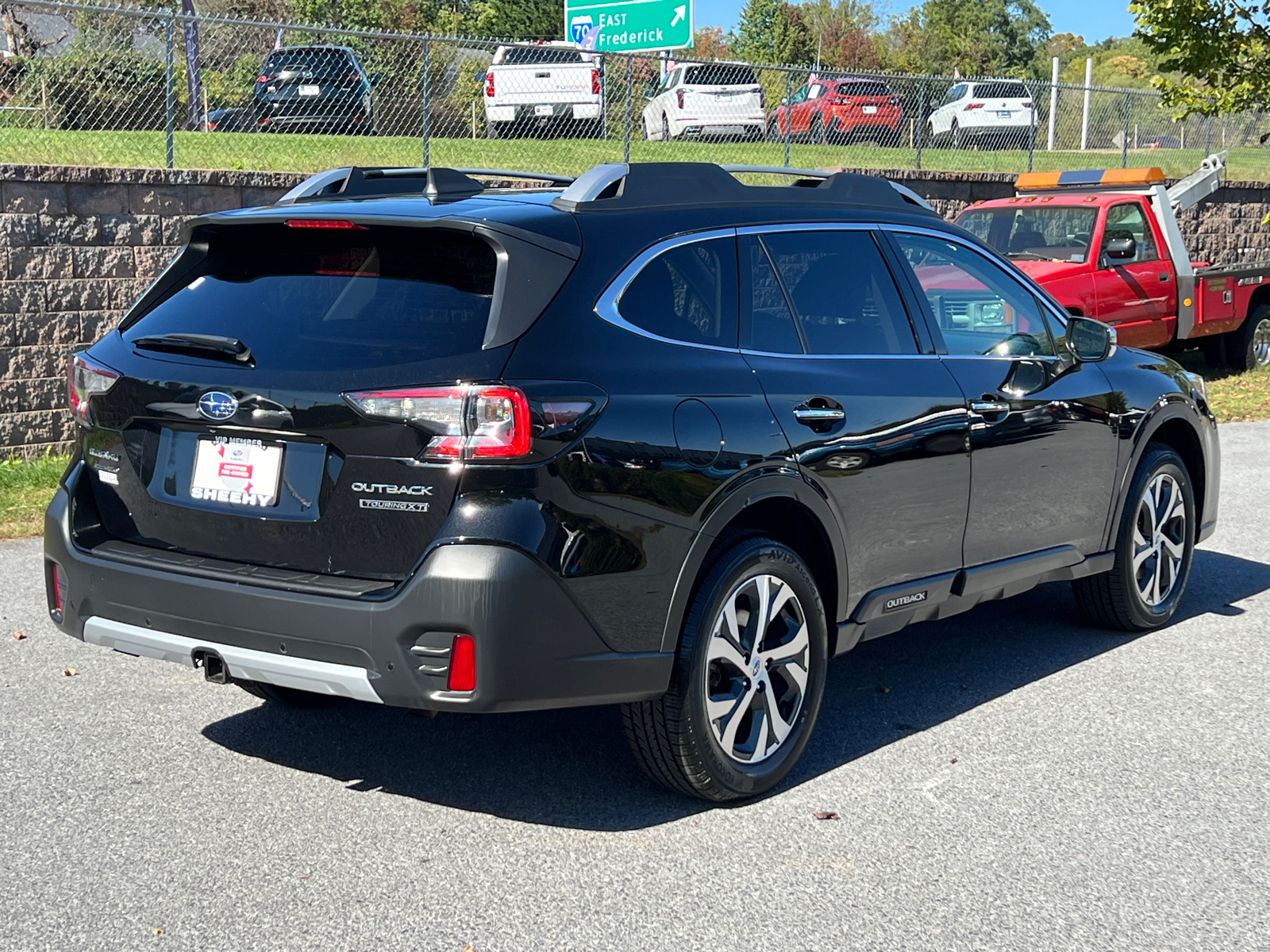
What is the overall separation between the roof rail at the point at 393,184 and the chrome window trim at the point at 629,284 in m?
0.59

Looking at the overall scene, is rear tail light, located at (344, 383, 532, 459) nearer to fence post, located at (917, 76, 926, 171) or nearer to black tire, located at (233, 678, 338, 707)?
black tire, located at (233, 678, 338, 707)

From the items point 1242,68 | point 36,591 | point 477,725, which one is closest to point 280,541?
point 477,725

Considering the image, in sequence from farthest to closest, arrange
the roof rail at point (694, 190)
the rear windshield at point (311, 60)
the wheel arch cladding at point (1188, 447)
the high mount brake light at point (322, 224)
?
the rear windshield at point (311, 60), the wheel arch cladding at point (1188, 447), the roof rail at point (694, 190), the high mount brake light at point (322, 224)

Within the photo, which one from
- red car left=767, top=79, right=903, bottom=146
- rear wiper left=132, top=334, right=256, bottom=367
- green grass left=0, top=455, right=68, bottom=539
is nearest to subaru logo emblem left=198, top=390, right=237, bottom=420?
rear wiper left=132, top=334, right=256, bottom=367

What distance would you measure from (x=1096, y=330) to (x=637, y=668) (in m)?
2.92

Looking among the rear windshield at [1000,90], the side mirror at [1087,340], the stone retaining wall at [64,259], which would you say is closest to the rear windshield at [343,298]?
the side mirror at [1087,340]

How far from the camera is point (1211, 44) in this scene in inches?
693

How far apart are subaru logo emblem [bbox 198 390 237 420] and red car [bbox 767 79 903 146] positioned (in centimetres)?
1375

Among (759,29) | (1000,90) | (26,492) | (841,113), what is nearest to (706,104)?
(841,113)

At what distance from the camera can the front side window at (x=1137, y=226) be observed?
553 inches

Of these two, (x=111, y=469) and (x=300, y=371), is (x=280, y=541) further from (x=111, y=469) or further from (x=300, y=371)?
(x=111, y=469)

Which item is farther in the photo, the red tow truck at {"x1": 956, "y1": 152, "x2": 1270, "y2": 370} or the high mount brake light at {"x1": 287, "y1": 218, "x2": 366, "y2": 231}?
the red tow truck at {"x1": 956, "y1": 152, "x2": 1270, "y2": 370}

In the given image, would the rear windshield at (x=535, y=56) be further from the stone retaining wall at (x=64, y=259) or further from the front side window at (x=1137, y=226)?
the front side window at (x=1137, y=226)

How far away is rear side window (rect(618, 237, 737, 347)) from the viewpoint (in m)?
4.21
